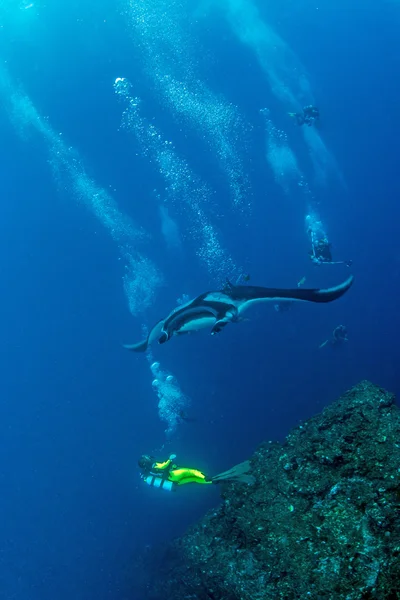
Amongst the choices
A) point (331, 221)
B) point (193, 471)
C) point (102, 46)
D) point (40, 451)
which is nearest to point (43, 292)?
point (40, 451)

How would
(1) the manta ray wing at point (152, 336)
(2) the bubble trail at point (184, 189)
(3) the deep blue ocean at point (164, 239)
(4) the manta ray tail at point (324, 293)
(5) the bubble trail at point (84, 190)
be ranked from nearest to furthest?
1. (4) the manta ray tail at point (324, 293)
2. (1) the manta ray wing at point (152, 336)
3. (3) the deep blue ocean at point (164, 239)
4. (2) the bubble trail at point (184, 189)
5. (5) the bubble trail at point (84, 190)

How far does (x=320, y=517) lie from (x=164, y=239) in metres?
15.5

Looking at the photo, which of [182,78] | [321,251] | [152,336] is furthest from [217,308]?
[182,78]

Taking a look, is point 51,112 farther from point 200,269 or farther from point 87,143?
point 200,269

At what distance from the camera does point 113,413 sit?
1655cm

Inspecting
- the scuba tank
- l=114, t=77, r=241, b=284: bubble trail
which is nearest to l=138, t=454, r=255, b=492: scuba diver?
the scuba tank

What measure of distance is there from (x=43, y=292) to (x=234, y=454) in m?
12.9

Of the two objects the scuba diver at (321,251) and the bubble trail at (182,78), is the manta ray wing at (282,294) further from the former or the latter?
the bubble trail at (182,78)

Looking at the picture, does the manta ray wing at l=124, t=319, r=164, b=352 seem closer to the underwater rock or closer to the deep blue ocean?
the underwater rock

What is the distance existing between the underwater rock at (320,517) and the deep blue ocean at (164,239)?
851 centimetres

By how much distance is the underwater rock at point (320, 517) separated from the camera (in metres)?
3.29

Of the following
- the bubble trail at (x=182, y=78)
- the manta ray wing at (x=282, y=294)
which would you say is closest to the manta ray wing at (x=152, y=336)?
the manta ray wing at (x=282, y=294)

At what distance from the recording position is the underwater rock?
3.29 m

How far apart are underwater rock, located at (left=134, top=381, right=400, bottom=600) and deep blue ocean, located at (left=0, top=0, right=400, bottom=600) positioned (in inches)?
335
